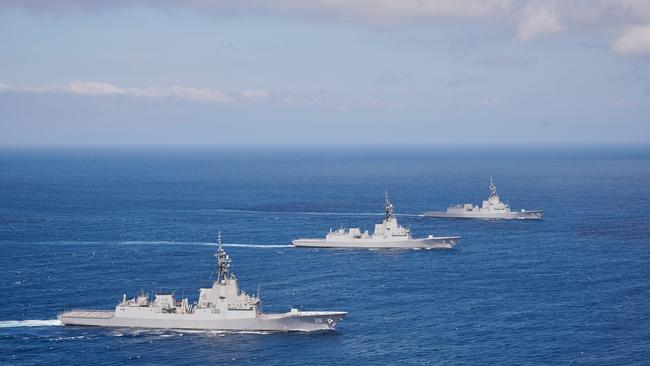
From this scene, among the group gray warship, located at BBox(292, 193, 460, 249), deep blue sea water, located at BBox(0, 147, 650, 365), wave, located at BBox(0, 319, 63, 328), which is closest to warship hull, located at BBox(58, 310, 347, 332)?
deep blue sea water, located at BBox(0, 147, 650, 365)

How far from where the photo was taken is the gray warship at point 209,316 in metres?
92.3

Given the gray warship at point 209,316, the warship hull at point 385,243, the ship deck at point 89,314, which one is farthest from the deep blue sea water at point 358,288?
the warship hull at point 385,243

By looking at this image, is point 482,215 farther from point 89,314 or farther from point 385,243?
point 89,314

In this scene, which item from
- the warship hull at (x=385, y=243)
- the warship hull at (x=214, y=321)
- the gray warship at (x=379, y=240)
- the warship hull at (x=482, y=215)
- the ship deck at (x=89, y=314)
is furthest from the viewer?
the warship hull at (x=482, y=215)

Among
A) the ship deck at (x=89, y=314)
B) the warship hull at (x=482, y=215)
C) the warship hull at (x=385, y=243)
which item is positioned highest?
the warship hull at (x=482, y=215)

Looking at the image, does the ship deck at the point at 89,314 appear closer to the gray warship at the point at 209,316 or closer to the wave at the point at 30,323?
the gray warship at the point at 209,316

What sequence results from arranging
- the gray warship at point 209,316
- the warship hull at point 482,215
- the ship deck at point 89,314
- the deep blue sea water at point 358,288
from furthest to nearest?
the warship hull at point 482,215 → the ship deck at point 89,314 → the gray warship at point 209,316 → the deep blue sea water at point 358,288

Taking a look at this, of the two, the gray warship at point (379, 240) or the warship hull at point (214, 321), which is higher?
the gray warship at point (379, 240)

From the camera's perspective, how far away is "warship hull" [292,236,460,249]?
151875mm

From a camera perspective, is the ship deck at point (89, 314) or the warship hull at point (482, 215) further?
the warship hull at point (482, 215)

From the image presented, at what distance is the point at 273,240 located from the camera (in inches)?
6284

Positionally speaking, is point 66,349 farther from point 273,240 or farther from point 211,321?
point 273,240

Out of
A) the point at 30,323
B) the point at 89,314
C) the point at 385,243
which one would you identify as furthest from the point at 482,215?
the point at 30,323

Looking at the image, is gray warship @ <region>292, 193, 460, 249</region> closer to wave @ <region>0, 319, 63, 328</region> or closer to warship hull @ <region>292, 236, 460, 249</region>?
warship hull @ <region>292, 236, 460, 249</region>
